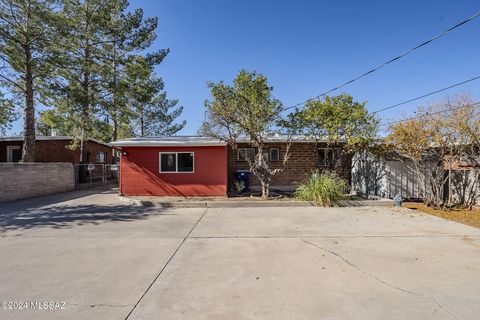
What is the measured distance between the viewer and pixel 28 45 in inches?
559

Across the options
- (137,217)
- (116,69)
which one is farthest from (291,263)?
(116,69)

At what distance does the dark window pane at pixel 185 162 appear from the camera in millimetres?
12469

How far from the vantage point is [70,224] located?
300 inches

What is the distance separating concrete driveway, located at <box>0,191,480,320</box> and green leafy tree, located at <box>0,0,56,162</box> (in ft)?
31.3

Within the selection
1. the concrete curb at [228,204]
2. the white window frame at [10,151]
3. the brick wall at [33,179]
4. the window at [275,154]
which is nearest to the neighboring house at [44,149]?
the white window frame at [10,151]

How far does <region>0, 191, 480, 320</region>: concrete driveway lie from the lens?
3223mm

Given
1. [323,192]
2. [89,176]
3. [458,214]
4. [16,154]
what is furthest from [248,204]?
[16,154]

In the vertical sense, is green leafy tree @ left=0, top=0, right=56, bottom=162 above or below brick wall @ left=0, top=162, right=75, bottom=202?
above

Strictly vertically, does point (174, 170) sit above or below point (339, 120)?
below

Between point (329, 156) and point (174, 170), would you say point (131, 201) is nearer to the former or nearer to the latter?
point (174, 170)

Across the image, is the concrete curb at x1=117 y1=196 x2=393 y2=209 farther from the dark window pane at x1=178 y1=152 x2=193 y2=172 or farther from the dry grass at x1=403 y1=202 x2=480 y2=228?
the dark window pane at x1=178 y1=152 x2=193 y2=172

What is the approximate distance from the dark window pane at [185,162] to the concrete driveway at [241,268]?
4535 mm

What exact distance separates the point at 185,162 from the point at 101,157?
14727 millimetres

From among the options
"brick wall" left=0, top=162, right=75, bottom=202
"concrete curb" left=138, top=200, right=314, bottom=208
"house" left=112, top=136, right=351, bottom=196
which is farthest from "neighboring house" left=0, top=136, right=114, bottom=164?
"concrete curb" left=138, top=200, right=314, bottom=208
